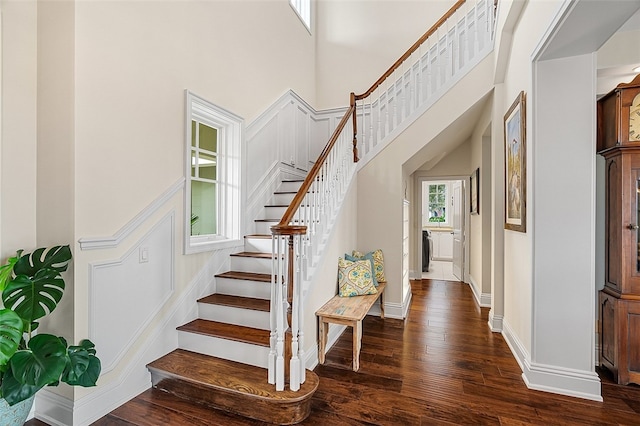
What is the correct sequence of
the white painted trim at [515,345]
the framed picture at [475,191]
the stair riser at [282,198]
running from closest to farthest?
the white painted trim at [515,345] → the stair riser at [282,198] → the framed picture at [475,191]

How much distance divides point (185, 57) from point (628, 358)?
14.0 ft

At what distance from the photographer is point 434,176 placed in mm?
5762

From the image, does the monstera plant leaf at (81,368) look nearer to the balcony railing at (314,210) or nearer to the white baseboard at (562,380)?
the balcony railing at (314,210)

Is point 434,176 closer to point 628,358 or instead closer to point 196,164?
point 628,358

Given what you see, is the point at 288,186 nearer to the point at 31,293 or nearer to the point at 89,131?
the point at 89,131

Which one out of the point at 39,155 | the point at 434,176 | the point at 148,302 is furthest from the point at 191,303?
the point at 434,176

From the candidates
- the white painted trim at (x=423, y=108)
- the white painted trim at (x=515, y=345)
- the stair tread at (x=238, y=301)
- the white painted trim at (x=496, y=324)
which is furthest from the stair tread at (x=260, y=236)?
the white painted trim at (x=496, y=324)

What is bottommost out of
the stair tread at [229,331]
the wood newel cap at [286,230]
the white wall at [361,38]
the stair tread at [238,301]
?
the stair tread at [229,331]

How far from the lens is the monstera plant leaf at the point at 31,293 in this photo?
A: 1669mm

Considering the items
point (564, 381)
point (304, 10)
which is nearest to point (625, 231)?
point (564, 381)

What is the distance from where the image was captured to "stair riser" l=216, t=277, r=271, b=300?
2809mm

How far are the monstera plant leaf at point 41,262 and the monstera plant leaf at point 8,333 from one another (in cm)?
30

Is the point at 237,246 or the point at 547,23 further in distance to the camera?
the point at 237,246

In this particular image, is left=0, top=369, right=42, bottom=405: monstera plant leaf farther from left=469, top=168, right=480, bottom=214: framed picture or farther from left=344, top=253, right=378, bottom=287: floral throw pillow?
left=469, top=168, right=480, bottom=214: framed picture
